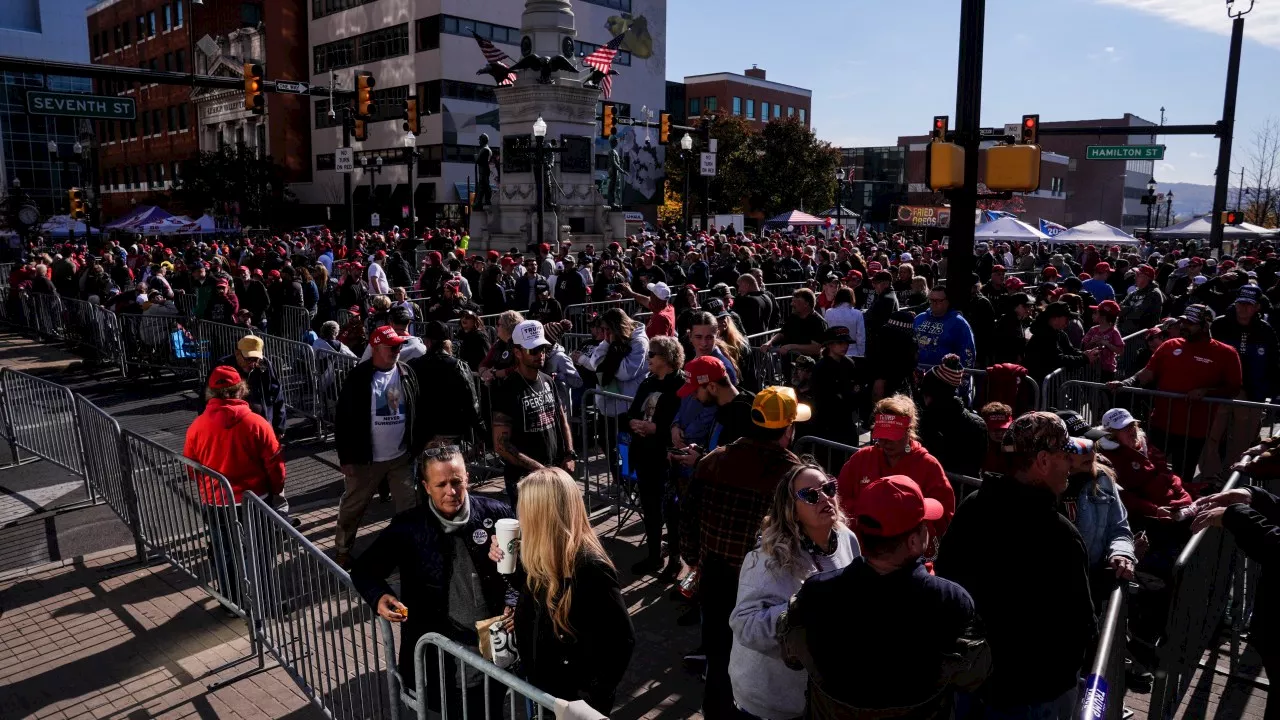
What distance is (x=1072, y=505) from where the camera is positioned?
4.49 meters

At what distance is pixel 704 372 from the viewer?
17.8 ft

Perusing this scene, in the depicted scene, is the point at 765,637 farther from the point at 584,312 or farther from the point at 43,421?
the point at 584,312

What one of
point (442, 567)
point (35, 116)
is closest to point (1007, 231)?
point (442, 567)

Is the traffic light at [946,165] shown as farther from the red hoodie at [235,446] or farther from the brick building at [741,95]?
the brick building at [741,95]

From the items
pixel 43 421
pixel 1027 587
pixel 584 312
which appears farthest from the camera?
pixel 584 312

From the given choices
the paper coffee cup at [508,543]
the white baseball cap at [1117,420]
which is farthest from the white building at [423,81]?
the paper coffee cup at [508,543]

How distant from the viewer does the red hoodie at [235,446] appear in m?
6.17

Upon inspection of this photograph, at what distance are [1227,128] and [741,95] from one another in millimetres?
61354

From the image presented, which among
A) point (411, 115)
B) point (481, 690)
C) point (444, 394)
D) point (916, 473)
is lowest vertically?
point (481, 690)

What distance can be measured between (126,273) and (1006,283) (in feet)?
60.8

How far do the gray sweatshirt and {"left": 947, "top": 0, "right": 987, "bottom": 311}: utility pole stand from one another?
20.7 feet

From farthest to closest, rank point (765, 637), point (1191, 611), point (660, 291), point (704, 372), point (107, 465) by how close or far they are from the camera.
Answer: point (660, 291), point (107, 465), point (704, 372), point (1191, 611), point (765, 637)

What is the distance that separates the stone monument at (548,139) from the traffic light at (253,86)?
7.88 m

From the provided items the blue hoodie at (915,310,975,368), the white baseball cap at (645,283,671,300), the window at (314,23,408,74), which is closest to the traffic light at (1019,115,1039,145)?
the blue hoodie at (915,310,975,368)
